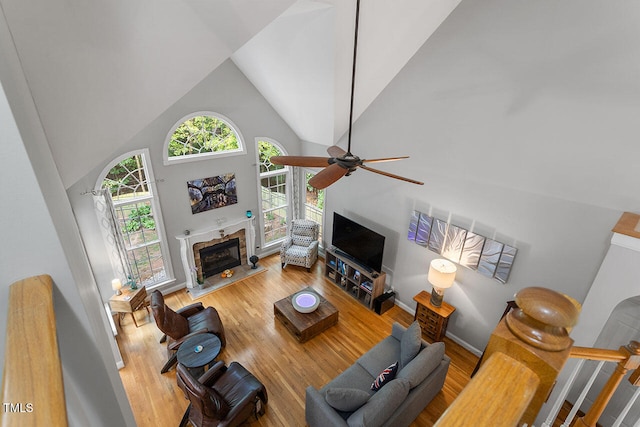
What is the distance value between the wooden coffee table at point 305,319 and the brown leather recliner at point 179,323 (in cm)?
102

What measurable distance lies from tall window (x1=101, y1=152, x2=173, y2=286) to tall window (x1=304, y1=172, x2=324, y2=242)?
10.4ft

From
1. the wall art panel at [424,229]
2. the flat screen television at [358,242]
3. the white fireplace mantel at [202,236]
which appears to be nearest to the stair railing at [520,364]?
the wall art panel at [424,229]

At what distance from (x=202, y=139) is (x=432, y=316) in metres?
4.99

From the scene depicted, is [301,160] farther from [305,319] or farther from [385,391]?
[305,319]

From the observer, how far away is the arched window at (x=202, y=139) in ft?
17.3

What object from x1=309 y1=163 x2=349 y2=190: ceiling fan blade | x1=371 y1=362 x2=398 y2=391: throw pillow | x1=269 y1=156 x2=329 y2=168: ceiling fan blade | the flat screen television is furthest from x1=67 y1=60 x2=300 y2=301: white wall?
x1=371 y1=362 x2=398 y2=391: throw pillow

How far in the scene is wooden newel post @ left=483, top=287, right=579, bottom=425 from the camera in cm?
77

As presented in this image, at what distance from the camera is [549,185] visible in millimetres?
3436

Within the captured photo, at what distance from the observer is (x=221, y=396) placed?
3488 millimetres

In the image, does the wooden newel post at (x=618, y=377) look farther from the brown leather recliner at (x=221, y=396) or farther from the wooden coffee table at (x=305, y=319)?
the wooden coffee table at (x=305, y=319)

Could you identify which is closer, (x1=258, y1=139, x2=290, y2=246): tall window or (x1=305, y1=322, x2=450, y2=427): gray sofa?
(x1=305, y1=322, x2=450, y2=427): gray sofa

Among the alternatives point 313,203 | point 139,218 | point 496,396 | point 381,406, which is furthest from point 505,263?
A: point 139,218

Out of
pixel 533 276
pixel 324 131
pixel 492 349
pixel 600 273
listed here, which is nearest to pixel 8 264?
pixel 492 349

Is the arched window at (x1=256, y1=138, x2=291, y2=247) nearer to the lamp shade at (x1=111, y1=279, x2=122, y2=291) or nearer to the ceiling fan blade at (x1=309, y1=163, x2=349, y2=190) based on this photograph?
the lamp shade at (x1=111, y1=279, x2=122, y2=291)
